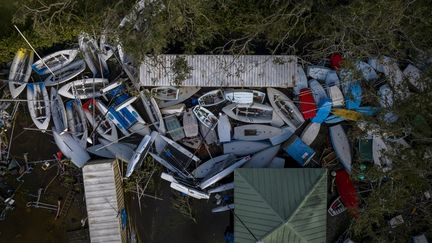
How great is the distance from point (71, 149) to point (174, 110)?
3348 mm

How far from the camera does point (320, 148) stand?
474 inches

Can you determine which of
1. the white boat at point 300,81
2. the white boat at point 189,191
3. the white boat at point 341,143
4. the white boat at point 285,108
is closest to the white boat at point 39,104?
the white boat at point 189,191

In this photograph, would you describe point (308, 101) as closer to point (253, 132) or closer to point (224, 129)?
point (253, 132)

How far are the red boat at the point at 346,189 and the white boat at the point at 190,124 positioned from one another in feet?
14.9

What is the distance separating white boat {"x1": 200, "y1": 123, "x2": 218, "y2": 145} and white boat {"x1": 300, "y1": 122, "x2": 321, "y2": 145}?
103 inches

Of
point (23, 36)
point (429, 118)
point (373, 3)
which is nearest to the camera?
point (373, 3)

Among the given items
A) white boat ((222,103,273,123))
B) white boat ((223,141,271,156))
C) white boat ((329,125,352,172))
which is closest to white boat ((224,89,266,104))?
white boat ((222,103,273,123))

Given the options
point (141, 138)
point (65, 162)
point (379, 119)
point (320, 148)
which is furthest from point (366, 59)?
point (65, 162)

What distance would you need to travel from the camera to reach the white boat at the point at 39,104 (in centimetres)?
1173

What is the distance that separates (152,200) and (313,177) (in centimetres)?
509

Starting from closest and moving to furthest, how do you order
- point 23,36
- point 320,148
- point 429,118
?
1. point 429,118
2. point 23,36
3. point 320,148

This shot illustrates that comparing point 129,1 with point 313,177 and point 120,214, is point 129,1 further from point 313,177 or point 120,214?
point 313,177

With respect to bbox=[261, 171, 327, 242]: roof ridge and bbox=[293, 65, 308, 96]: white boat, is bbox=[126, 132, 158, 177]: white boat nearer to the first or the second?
bbox=[261, 171, 327, 242]: roof ridge

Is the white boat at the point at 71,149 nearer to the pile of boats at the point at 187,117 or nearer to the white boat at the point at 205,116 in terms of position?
the pile of boats at the point at 187,117
